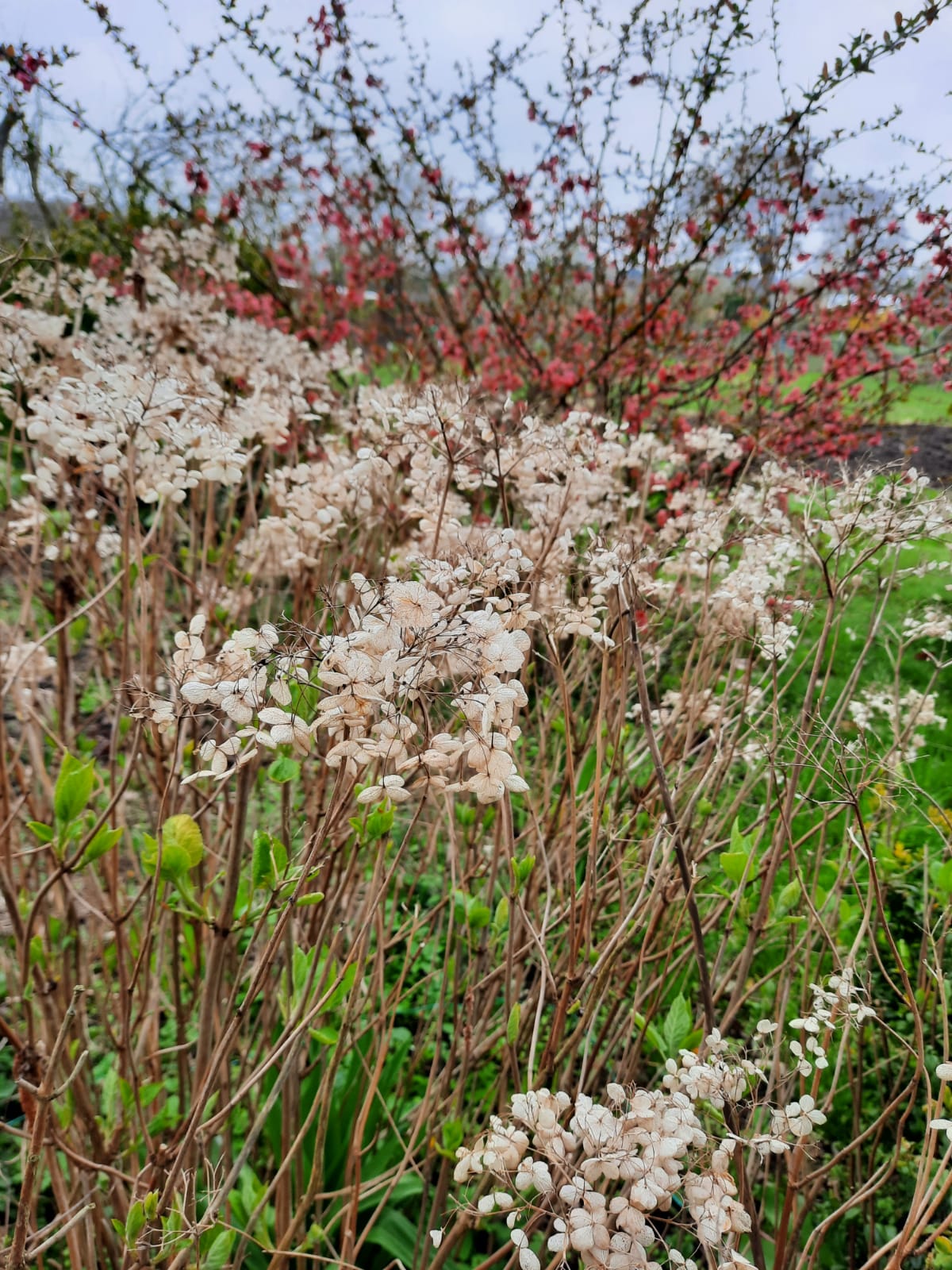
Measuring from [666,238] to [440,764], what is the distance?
13.8 ft

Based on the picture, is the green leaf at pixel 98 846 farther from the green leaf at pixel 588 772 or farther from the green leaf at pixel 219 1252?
the green leaf at pixel 588 772

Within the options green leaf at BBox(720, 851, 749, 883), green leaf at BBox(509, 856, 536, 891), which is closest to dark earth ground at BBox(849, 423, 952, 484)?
green leaf at BBox(720, 851, 749, 883)

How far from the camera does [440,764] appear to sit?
84 centimetres

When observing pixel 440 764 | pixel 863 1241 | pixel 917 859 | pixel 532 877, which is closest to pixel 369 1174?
pixel 532 877

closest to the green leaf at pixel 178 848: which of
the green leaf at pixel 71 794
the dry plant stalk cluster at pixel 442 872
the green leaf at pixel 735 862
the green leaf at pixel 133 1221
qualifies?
the dry plant stalk cluster at pixel 442 872

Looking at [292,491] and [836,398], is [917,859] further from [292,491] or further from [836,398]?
[836,398]

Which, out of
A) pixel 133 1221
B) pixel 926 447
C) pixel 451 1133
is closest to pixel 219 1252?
pixel 133 1221

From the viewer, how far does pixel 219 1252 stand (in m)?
1.20

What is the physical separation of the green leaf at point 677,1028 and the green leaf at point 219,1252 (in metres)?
0.81

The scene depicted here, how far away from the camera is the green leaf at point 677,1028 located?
4.67 ft

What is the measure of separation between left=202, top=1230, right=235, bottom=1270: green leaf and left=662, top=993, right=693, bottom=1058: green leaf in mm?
814

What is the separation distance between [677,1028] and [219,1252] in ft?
2.84

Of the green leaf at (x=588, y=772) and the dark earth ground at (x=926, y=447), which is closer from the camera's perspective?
the green leaf at (x=588, y=772)

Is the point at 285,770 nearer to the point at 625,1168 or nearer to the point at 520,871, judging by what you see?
the point at 520,871
